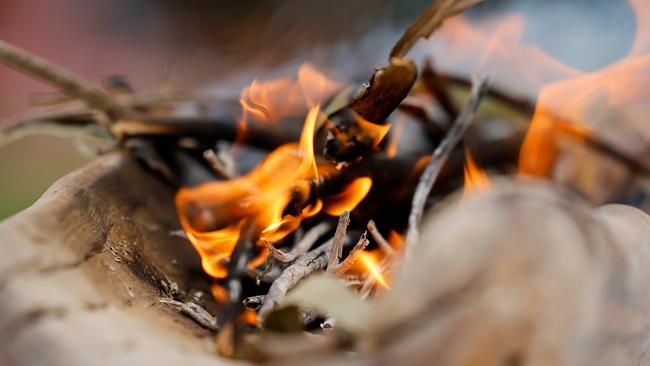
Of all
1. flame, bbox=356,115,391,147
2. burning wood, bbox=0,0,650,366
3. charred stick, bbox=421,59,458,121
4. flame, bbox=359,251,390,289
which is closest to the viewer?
burning wood, bbox=0,0,650,366

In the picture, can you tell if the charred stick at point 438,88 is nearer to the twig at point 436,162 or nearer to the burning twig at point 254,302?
the twig at point 436,162

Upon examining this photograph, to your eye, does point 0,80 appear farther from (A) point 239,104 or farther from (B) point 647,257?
(B) point 647,257

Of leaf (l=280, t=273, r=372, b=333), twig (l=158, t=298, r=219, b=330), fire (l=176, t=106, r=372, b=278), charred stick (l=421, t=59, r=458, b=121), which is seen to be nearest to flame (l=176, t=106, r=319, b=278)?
fire (l=176, t=106, r=372, b=278)

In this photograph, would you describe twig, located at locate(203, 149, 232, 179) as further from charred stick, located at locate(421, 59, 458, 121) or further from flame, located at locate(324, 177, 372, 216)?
charred stick, located at locate(421, 59, 458, 121)

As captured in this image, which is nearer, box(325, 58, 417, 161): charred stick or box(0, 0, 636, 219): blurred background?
box(325, 58, 417, 161): charred stick

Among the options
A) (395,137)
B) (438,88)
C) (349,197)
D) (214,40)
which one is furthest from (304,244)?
(214,40)

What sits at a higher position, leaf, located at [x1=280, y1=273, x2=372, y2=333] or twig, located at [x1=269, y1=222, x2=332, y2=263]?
leaf, located at [x1=280, y1=273, x2=372, y2=333]

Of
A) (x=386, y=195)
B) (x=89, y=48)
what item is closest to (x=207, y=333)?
(x=386, y=195)
